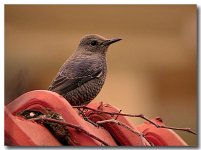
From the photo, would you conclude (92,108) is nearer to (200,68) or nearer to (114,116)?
(114,116)

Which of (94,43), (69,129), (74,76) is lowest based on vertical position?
(69,129)

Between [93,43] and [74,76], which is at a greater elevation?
[93,43]

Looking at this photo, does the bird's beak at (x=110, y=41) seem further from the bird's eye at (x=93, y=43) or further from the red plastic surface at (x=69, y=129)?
the red plastic surface at (x=69, y=129)

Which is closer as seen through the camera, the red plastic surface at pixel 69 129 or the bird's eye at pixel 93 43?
the red plastic surface at pixel 69 129

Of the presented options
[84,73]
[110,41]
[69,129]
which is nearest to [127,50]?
[110,41]

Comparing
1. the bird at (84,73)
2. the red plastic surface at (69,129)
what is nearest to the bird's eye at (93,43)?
the bird at (84,73)

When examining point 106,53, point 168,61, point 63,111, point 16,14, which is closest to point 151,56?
point 168,61

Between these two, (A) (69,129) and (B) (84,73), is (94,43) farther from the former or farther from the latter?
(A) (69,129)
